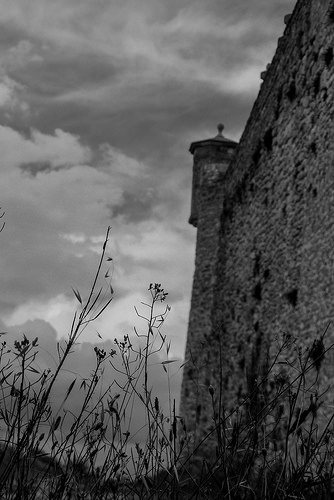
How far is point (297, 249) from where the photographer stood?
847cm

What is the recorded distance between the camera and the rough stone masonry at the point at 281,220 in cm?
766

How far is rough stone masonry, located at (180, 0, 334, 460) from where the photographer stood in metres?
7.66

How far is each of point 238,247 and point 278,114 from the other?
127 inches

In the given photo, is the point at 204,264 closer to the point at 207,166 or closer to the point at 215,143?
the point at 207,166

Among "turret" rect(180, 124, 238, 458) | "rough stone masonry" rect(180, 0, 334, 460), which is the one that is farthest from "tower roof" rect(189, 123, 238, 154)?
"rough stone masonry" rect(180, 0, 334, 460)

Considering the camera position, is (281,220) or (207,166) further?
(207,166)

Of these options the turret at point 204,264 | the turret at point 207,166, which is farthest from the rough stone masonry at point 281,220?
the turret at point 207,166

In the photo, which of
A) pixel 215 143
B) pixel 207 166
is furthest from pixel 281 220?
pixel 215 143

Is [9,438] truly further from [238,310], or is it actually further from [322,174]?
[238,310]

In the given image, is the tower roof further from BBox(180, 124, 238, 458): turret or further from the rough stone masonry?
the rough stone masonry

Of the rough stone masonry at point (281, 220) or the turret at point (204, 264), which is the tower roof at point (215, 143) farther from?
the rough stone masonry at point (281, 220)

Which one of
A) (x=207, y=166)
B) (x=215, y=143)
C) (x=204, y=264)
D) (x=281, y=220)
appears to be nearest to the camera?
(x=281, y=220)

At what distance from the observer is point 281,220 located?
9.36 metres

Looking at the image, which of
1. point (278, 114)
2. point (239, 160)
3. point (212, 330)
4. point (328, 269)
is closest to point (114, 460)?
point (328, 269)
